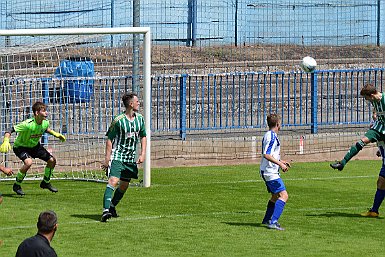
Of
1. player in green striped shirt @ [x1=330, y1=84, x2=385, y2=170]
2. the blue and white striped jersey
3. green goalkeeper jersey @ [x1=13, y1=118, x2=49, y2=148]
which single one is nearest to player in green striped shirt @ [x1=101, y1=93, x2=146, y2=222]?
the blue and white striped jersey

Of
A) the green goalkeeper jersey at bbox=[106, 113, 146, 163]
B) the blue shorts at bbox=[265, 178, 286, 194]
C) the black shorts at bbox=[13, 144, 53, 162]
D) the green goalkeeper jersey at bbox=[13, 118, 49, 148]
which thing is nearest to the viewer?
the blue shorts at bbox=[265, 178, 286, 194]

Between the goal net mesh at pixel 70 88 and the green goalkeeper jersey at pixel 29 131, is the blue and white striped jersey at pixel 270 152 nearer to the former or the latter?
the green goalkeeper jersey at pixel 29 131

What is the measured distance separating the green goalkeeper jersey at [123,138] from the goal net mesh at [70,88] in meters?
4.65

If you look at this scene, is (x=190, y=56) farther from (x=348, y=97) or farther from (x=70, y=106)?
(x=70, y=106)

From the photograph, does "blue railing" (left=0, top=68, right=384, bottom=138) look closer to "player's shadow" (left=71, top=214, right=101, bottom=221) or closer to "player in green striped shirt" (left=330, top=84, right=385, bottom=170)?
"player's shadow" (left=71, top=214, right=101, bottom=221)

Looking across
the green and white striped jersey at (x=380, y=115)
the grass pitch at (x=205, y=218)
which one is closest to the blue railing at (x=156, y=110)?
the grass pitch at (x=205, y=218)

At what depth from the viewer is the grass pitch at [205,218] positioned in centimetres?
1378

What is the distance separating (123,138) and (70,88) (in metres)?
6.95

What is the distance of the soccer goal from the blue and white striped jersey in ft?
18.9

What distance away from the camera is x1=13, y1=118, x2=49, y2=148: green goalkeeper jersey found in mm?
18438

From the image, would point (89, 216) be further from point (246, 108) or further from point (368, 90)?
point (246, 108)

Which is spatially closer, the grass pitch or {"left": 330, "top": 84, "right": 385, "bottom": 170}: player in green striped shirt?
the grass pitch

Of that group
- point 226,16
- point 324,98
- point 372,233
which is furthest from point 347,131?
point 372,233

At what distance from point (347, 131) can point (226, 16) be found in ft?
18.8
